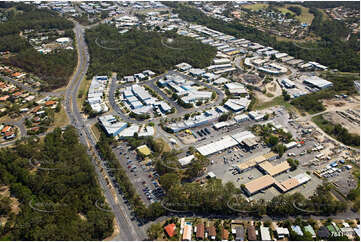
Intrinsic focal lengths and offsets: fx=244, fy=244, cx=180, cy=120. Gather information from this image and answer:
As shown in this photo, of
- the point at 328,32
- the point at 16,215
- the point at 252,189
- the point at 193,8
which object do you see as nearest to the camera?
the point at 16,215

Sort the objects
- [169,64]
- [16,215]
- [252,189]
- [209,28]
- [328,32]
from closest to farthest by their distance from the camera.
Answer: [16,215] < [252,189] < [169,64] < [328,32] < [209,28]

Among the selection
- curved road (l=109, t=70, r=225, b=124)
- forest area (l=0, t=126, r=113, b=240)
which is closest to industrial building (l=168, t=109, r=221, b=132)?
curved road (l=109, t=70, r=225, b=124)

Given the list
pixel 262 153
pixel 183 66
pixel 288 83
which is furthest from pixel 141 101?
pixel 288 83

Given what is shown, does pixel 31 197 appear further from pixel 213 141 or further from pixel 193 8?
pixel 193 8

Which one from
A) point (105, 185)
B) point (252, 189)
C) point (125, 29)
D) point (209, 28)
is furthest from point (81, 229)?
point (209, 28)

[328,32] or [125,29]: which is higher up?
[328,32]

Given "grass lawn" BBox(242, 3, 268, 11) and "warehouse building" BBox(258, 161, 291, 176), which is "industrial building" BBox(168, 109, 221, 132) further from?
"grass lawn" BBox(242, 3, 268, 11)
